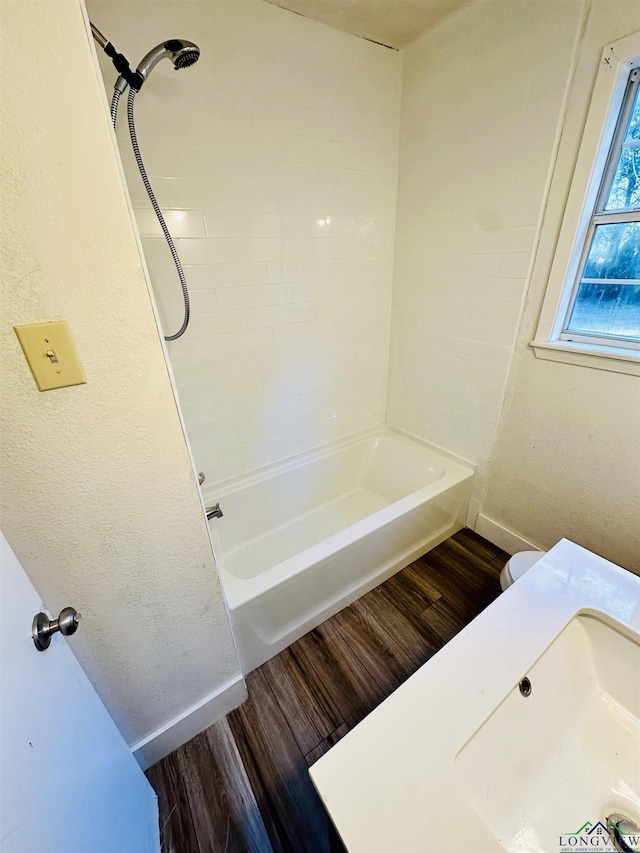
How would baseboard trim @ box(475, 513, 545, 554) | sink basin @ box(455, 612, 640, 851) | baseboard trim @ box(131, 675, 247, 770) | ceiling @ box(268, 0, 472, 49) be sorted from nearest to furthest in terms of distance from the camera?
sink basin @ box(455, 612, 640, 851) → baseboard trim @ box(131, 675, 247, 770) → ceiling @ box(268, 0, 472, 49) → baseboard trim @ box(475, 513, 545, 554)

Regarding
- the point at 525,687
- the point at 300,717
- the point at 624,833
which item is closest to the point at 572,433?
the point at 525,687

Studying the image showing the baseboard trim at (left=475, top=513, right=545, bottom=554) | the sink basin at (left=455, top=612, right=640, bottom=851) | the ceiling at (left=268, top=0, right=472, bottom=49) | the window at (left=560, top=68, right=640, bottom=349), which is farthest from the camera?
the baseboard trim at (left=475, top=513, right=545, bottom=554)

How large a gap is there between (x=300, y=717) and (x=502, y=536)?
4.47ft

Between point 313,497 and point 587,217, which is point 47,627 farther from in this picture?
point 587,217

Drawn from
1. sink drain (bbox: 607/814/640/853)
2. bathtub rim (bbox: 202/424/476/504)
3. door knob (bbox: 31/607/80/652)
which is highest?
door knob (bbox: 31/607/80/652)

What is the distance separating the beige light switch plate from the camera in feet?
1.90

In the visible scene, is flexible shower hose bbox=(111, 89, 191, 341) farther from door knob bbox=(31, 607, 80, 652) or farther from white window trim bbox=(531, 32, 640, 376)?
white window trim bbox=(531, 32, 640, 376)

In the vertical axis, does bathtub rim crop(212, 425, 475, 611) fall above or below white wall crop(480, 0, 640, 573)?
below

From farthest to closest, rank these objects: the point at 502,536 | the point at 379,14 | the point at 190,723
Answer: the point at 502,536
the point at 379,14
the point at 190,723

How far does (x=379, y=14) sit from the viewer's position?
140 centimetres

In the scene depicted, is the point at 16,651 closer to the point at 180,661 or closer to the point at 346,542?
the point at 180,661

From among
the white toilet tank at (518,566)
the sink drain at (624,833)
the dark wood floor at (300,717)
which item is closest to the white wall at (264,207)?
the dark wood floor at (300,717)

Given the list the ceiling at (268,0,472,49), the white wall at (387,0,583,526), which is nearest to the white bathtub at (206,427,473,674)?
the white wall at (387,0,583,526)

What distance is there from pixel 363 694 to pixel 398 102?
2.73 m
